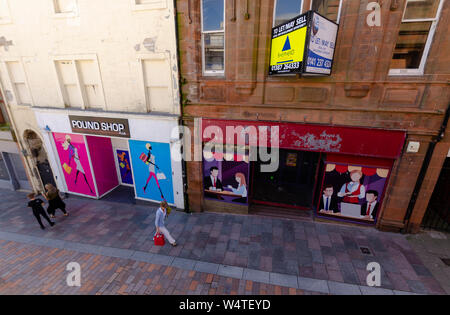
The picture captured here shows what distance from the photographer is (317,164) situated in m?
7.84

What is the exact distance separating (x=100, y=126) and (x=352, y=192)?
33.5ft

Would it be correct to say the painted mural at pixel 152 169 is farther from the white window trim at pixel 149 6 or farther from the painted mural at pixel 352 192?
the painted mural at pixel 352 192

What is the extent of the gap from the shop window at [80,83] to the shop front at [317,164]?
16.1ft

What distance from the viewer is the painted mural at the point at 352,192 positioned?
7.11 m

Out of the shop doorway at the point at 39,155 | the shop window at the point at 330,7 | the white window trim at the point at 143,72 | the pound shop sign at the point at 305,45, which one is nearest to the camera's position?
the pound shop sign at the point at 305,45

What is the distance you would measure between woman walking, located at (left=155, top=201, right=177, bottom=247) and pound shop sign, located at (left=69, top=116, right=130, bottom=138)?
369 cm

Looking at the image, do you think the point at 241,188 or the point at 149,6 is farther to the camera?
the point at 241,188

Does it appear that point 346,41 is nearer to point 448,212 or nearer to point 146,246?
point 448,212

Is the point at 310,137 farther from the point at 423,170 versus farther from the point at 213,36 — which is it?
the point at 213,36

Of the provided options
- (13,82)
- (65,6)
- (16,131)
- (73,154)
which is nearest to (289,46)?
(65,6)

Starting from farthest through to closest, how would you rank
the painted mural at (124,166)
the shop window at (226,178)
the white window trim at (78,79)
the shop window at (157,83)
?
1. the painted mural at (124,166)
2. the white window trim at (78,79)
3. the shop window at (226,178)
4. the shop window at (157,83)

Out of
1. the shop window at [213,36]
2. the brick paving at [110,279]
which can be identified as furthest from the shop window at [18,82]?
the shop window at [213,36]

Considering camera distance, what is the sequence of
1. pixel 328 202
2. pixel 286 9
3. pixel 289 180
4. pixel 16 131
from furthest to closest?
pixel 289 180 < pixel 16 131 < pixel 328 202 < pixel 286 9

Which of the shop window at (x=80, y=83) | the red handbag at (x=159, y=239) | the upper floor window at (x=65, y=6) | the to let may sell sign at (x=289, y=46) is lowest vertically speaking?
the red handbag at (x=159, y=239)
